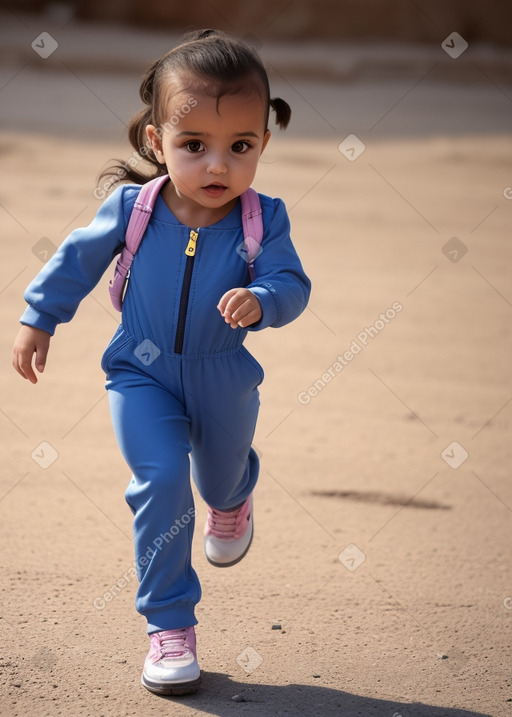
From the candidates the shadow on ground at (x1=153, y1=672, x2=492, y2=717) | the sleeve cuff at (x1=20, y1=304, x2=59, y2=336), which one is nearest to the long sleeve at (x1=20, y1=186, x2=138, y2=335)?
the sleeve cuff at (x1=20, y1=304, x2=59, y2=336)

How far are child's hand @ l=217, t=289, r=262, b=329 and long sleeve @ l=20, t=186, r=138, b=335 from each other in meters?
0.40

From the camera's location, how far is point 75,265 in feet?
8.12

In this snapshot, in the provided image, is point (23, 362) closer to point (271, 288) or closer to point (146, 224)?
point (146, 224)

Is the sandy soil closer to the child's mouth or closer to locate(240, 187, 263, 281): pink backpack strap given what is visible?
locate(240, 187, 263, 281): pink backpack strap

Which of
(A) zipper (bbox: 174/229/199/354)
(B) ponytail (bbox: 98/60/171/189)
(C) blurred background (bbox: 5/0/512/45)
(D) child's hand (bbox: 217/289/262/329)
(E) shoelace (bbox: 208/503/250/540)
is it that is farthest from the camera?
(C) blurred background (bbox: 5/0/512/45)

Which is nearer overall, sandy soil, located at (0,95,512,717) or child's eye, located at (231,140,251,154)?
child's eye, located at (231,140,251,154)

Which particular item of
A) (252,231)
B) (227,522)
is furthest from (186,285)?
(227,522)

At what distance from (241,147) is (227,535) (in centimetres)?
112

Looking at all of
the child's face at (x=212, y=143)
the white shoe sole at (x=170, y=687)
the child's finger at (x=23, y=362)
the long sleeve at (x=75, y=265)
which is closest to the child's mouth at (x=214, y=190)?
the child's face at (x=212, y=143)

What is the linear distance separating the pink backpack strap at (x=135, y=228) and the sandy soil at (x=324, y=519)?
93 cm

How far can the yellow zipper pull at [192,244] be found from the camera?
95.3 inches

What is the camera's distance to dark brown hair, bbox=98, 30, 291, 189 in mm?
2314

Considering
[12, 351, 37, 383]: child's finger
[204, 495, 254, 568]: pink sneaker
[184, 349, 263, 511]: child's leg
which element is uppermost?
[12, 351, 37, 383]: child's finger

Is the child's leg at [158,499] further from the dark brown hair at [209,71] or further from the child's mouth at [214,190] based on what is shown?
the dark brown hair at [209,71]
